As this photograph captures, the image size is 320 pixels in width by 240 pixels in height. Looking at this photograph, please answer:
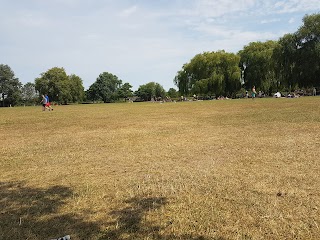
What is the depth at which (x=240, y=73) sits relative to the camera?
6656cm

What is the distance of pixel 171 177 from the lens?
558cm

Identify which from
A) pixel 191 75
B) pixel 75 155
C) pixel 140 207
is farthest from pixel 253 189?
pixel 191 75

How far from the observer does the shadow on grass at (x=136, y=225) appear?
11.3ft

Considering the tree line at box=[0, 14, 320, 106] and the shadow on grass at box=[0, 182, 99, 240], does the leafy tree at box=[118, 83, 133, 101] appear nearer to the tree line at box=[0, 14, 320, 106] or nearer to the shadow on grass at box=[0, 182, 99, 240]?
the tree line at box=[0, 14, 320, 106]

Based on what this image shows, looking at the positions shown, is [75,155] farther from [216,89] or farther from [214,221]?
[216,89]

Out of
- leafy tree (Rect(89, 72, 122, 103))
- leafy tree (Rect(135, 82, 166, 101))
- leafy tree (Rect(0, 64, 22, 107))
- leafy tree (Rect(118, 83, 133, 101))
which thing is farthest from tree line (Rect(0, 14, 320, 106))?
leafy tree (Rect(135, 82, 166, 101))

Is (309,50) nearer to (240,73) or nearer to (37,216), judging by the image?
(240,73)

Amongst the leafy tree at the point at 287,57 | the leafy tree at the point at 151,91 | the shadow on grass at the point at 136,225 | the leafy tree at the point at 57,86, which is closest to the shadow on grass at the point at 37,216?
the shadow on grass at the point at 136,225

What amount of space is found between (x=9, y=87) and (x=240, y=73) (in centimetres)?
7287

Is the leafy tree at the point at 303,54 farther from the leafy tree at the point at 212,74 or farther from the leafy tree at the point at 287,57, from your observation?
A: the leafy tree at the point at 212,74

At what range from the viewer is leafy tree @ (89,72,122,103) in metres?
127

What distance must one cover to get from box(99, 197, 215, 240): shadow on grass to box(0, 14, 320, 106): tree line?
53.4 metres

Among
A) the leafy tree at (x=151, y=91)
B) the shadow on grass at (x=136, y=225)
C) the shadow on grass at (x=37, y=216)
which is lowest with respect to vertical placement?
the shadow on grass at (x=136, y=225)

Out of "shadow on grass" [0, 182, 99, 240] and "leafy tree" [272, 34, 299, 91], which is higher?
"leafy tree" [272, 34, 299, 91]
